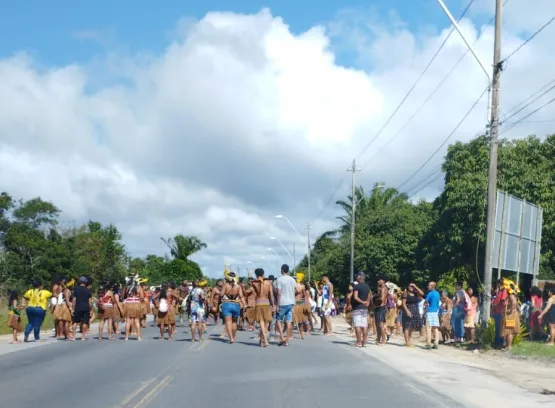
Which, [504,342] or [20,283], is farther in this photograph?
[20,283]

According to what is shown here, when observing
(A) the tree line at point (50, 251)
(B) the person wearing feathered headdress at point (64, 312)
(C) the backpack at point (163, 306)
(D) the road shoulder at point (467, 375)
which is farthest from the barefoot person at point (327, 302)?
(A) the tree line at point (50, 251)

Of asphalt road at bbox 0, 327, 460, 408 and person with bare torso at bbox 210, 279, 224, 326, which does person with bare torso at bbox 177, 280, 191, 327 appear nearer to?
person with bare torso at bbox 210, 279, 224, 326

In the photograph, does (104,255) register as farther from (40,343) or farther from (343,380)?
(343,380)

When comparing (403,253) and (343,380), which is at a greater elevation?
(403,253)

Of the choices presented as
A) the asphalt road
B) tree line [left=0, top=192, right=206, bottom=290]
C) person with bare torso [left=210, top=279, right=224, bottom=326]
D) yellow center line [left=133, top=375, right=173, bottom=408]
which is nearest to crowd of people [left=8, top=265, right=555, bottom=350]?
the asphalt road

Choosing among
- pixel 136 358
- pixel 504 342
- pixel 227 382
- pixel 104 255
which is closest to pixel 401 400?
pixel 227 382

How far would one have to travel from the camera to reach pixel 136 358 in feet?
54.9

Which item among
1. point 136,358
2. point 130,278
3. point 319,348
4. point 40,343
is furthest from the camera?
point 130,278

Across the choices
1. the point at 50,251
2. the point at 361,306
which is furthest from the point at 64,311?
the point at 50,251

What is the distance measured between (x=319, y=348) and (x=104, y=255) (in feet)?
163

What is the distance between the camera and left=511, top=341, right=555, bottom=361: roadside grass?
18203mm

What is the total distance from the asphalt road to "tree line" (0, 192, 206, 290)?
38.8 m

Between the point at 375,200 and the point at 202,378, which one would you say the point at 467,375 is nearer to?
the point at 202,378

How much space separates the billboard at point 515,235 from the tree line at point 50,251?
38610 millimetres
